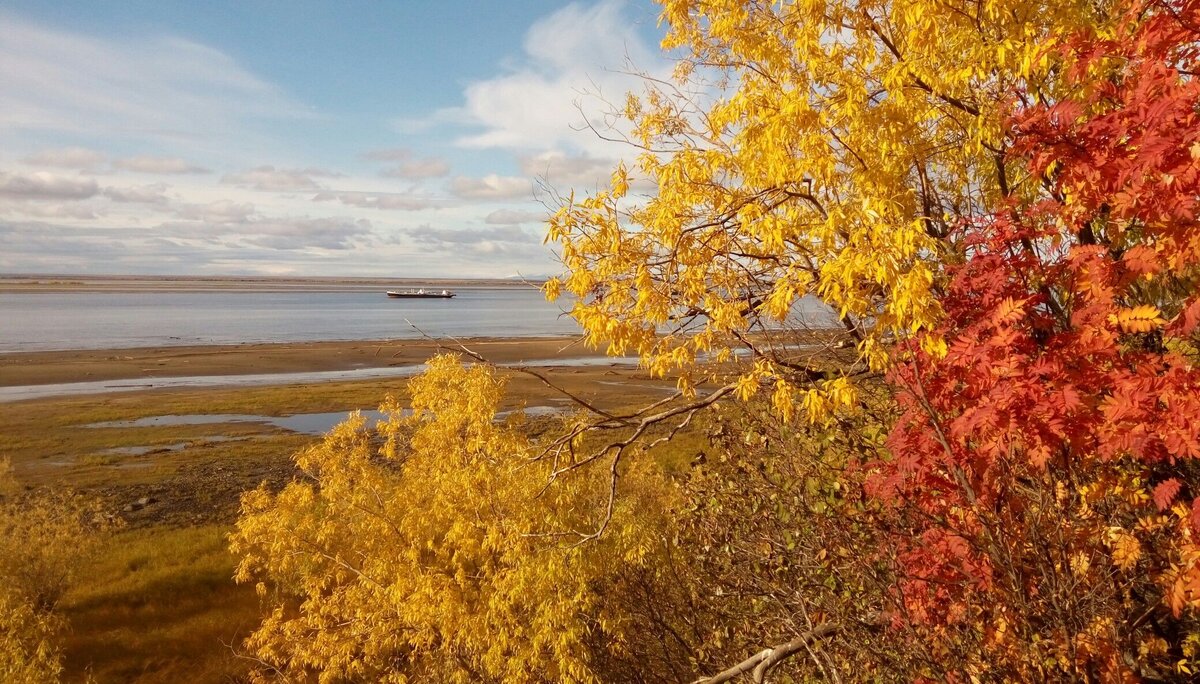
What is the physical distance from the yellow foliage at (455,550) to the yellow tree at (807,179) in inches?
130

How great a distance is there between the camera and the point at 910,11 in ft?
15.8

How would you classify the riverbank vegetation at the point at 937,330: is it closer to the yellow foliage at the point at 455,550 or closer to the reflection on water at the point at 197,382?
the yellow foliage at the point at 455,550

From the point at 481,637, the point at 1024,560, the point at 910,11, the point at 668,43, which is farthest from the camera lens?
the point at 481,637

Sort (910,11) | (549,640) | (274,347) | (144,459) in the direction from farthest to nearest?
A: (274,347), (144,459), (549,640), (910,11)

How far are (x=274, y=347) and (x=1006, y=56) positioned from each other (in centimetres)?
7932

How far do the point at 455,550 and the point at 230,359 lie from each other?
6280 centimetres

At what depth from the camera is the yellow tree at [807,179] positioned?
4.94 metres

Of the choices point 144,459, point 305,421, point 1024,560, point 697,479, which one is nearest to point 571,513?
point 697,479

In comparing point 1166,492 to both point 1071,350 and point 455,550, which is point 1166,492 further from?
point 455,550

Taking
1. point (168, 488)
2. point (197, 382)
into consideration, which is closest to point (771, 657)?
point (168, 488)

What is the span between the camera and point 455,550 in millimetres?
12172

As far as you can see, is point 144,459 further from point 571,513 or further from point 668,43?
point 668,43

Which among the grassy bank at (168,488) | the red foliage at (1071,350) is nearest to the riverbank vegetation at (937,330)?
the red foliage at (1071,350)

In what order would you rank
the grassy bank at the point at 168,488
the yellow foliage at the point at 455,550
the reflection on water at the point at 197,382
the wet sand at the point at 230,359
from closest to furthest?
the yellow foliage at the point at 455,550 < the grassy bank at the point at 168,488 < the reflection on water at the point at 197,382 < the wet sand at the point at 230,359
